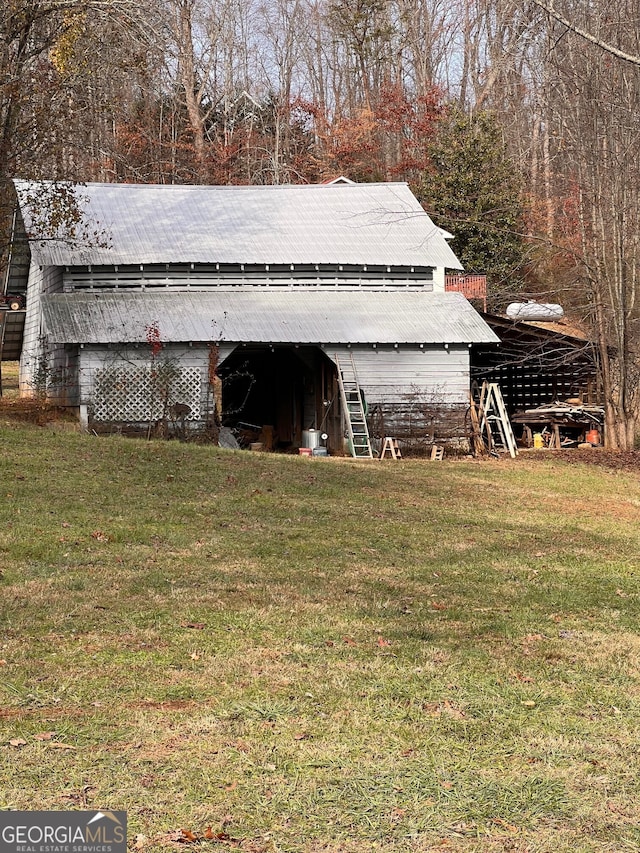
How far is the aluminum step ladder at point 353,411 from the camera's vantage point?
21578 mm

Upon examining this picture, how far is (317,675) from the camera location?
6133 millimetres

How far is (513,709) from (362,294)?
19.1 metres

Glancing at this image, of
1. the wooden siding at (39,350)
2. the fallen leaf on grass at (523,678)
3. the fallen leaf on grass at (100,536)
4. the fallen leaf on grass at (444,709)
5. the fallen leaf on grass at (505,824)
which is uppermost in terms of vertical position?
the wooden siding at (39,350)

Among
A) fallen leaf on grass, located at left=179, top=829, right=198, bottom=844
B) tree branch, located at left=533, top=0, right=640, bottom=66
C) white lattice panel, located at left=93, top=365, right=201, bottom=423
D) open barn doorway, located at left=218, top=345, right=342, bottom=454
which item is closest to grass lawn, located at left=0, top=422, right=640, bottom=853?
fallen leaf on grass, located at left=179, top=829, right=198, bottom=844

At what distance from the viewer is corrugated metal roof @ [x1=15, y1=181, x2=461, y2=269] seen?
76.6 ft

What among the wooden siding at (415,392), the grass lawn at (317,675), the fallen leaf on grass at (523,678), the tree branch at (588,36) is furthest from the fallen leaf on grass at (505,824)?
the wooden siding at (415,392)

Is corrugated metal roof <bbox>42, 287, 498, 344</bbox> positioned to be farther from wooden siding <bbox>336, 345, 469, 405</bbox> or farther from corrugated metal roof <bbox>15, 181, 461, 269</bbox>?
corrugated metal roof <bbox>15, 181, 461, 269</bbox>

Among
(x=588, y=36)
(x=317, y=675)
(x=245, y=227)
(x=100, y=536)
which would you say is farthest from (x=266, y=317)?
(x=317, y=675)

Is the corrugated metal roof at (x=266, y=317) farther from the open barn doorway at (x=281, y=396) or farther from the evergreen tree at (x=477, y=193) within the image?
the evergreen tree at (x=477, y=193)

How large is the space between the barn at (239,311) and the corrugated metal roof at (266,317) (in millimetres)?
45

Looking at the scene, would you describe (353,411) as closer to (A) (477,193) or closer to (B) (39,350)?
A: (B) (39,350)

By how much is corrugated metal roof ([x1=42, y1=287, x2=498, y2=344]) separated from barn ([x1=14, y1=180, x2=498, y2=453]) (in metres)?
0.05

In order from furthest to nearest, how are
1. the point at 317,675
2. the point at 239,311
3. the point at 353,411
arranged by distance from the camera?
the point at 239,311 → the point at 353,411 → the point at 317,675

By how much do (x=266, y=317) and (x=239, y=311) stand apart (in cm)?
64
